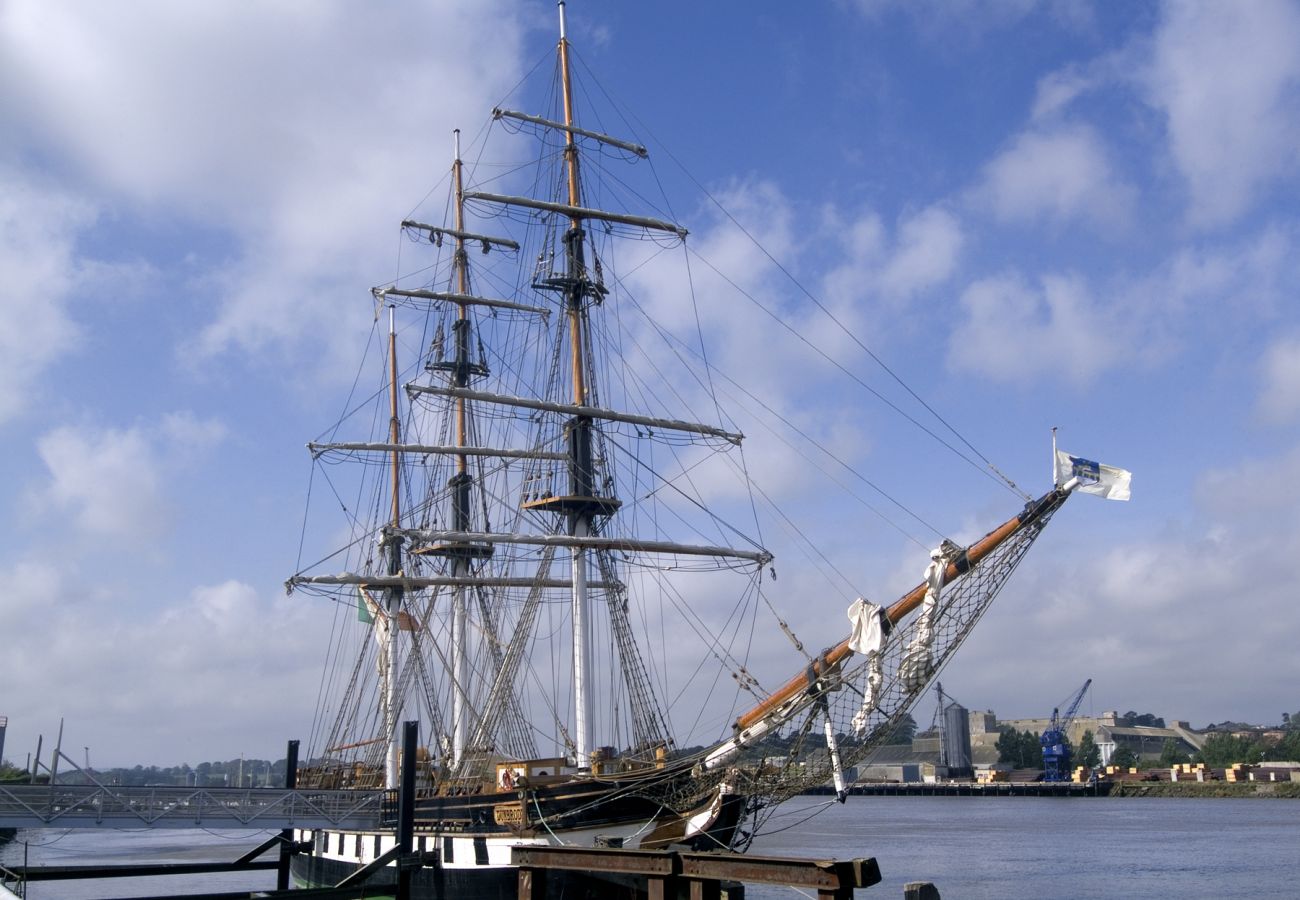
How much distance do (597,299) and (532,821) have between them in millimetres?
16053

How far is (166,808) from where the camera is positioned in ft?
99.7

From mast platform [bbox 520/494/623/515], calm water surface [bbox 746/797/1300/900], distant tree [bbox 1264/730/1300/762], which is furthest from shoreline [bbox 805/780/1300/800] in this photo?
mast platform [bbox 520/494/623/515]

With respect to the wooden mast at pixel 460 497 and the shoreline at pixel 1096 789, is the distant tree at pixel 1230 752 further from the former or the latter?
the wooden mast at pixel 460 497

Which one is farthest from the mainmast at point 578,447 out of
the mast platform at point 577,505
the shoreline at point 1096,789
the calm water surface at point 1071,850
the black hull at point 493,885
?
the shoreline at point 1096,789

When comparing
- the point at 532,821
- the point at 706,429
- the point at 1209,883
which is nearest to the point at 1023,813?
the point at 1209,883

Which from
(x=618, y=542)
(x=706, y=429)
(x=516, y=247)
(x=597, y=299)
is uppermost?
(x=516, y=247)

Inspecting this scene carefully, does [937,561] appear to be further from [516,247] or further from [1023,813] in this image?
[1023,813]

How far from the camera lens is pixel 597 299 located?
3619 centimetres

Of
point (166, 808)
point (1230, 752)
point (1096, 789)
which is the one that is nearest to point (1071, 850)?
point (166, 808)

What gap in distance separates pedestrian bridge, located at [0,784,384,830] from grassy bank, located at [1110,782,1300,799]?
11864 centimetres

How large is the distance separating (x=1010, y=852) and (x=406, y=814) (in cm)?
4052

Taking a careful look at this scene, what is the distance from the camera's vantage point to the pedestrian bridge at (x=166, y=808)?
28578 millimetres

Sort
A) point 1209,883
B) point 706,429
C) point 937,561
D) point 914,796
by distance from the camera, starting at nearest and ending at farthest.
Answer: point 937,561, point 706,429, point 1209,883, point 914,796

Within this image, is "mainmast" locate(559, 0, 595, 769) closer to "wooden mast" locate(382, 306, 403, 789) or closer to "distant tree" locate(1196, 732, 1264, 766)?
"wooden mast" locate(382, 306, 403, 789)
